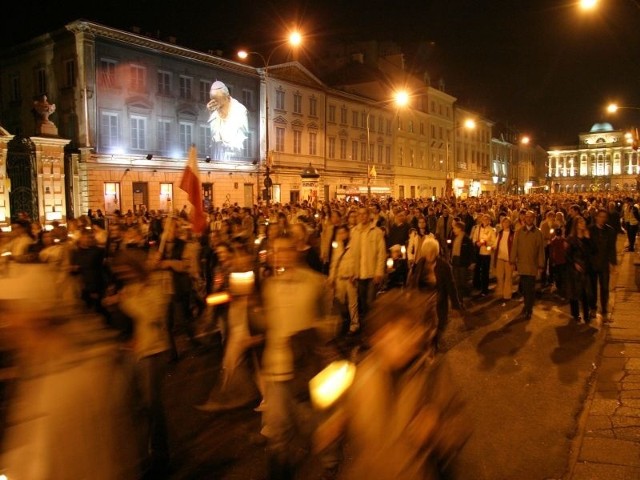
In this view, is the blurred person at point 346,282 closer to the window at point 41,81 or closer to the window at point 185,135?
the window at point 185,135

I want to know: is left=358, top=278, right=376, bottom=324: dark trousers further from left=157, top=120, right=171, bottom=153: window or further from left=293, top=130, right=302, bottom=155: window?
left=293, top=130, right=302, bottom=155: window

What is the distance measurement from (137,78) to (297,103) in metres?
14.9

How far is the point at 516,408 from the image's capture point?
237 inches

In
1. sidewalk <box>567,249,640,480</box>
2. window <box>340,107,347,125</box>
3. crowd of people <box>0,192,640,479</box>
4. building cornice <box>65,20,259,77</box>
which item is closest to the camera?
crowd of people <box>0,192,640,479</box>

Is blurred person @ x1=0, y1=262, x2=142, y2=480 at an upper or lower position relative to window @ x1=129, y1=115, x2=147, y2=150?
lower

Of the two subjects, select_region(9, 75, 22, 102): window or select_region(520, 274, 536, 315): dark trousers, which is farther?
select_region(9, 75, 22, 102): window

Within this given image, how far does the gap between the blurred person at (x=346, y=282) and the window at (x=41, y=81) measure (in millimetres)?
31129

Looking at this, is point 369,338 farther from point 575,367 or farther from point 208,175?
point 208,175

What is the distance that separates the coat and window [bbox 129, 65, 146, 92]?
2865 centimetres

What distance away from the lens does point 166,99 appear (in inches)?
1411

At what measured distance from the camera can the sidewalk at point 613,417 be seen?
4.69m

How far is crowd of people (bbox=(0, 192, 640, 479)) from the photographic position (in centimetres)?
286

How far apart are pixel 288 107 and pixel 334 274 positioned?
37089mm

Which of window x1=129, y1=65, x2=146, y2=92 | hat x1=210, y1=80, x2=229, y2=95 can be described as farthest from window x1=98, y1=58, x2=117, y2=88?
hat x1=210, y1=80, x2=229, y2=95
